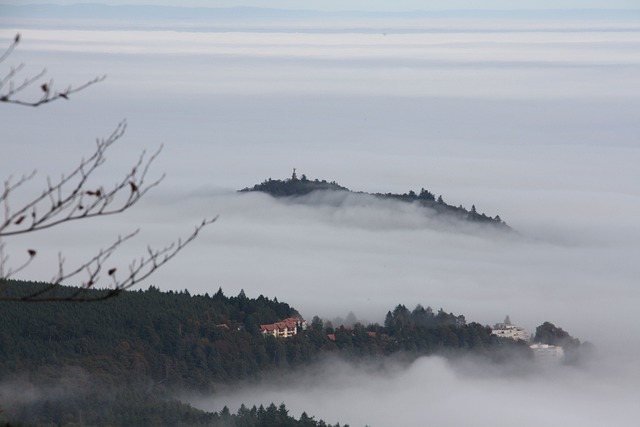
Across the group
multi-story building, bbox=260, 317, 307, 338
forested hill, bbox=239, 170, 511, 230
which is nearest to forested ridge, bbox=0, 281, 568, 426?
multi-story building, bbox=260, 317, 307, 338

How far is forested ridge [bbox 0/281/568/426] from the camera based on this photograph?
40688 mm

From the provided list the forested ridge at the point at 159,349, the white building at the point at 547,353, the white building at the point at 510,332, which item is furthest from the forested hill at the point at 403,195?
the forested ridge at the point at 159,349

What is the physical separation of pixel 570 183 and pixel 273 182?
49.6 metres

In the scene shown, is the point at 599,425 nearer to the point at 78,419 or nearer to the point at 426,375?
the point at 426,375

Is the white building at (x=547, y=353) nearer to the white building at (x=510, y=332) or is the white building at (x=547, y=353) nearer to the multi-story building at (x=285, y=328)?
the white building at (x=510, y=332)

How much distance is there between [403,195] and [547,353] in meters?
44.2

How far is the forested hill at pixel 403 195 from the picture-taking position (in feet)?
365

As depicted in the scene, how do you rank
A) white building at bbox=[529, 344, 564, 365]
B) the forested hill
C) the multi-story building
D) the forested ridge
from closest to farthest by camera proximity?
1. the forested ridge
2. the multi-story building
3. white building at bbox=[529, 344, 564, 365]
4. the forested hill

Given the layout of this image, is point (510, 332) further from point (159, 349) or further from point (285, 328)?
point (159, 349)

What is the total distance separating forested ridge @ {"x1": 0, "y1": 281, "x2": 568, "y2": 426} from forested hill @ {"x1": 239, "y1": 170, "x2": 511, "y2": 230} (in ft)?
137

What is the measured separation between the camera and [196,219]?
360ft

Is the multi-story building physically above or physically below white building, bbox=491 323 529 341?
below

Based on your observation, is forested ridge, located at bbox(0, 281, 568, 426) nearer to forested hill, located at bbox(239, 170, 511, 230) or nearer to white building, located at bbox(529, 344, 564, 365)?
white building, located at bbox(529, 344, 564, 365)

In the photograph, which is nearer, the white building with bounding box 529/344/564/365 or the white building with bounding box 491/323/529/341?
the white building with bounding box 529/344/564/365
